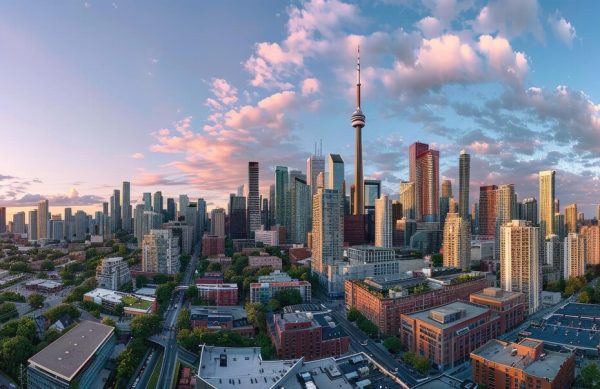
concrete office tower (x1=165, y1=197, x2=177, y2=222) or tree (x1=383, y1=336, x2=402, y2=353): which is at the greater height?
concrete office tower (x1=165, y1=197, x2=177, y2=222)

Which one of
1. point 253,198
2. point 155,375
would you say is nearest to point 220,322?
point 155,375

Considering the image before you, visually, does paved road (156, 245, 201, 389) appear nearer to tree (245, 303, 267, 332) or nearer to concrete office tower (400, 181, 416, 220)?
tree (245, 303, 267, 332)

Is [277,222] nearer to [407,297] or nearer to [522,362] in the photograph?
[407,297]

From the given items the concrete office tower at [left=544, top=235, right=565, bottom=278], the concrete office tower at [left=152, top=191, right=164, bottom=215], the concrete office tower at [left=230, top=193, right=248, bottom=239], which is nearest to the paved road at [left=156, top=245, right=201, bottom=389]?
the concrete office tower at [left=230, top=193, right=248, bottom=239]

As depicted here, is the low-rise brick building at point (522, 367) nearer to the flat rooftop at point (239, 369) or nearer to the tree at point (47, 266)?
the flat rooftop at point (239, 369)

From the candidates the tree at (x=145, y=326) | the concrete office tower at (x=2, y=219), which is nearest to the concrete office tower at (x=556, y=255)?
the tree at (x=145, y=326)

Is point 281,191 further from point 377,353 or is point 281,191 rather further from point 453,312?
point 453,312
